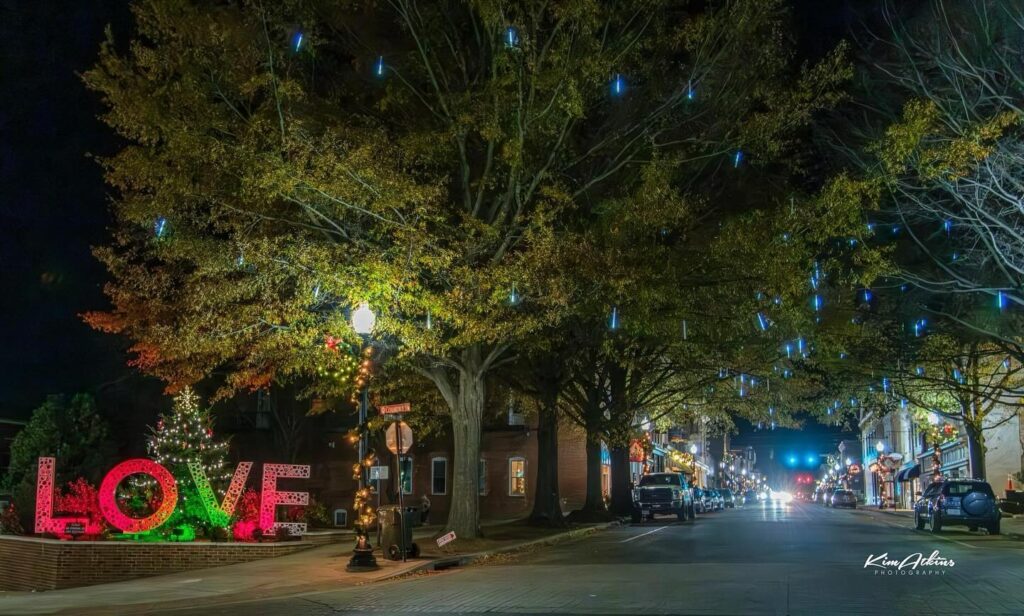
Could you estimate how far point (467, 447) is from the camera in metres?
22.5

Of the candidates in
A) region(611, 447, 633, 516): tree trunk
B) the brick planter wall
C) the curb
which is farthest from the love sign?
region(611, 447, 633, 516): tree trunk

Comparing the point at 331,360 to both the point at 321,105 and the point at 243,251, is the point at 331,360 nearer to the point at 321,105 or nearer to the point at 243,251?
the point at 243,251

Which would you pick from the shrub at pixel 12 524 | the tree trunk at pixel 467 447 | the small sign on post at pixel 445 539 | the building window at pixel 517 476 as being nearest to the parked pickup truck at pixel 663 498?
the building window at pixel 517 476

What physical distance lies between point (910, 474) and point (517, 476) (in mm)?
38290

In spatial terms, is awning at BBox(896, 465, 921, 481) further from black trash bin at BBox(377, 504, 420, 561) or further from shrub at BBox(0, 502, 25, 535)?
shrub at BBox(0, 502, 25, 535)

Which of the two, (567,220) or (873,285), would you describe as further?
(873,285)

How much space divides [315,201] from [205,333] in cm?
465

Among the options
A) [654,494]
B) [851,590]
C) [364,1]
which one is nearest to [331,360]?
[364,1]

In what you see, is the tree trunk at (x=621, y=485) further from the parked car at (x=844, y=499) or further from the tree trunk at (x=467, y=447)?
the parked car at (x=844, y=499)

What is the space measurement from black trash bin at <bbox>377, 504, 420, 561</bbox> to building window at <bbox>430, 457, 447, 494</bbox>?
78.5ft

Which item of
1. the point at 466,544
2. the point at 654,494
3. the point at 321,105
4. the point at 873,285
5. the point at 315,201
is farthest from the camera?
the point at 654,494

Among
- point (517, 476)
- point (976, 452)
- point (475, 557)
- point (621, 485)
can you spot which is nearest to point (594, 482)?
point (621, 485)

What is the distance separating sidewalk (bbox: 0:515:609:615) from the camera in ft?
47.2

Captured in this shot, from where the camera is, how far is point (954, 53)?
61.0ft
